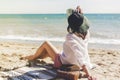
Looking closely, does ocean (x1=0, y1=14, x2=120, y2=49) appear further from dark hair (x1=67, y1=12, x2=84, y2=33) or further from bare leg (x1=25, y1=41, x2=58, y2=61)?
dark hair (x1=67, y1=12, x2=84, y2=33)

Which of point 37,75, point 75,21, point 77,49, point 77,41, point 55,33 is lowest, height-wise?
point 55,33

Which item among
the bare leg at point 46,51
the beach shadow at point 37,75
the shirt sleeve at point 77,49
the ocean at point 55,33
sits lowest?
the ocean at point 55,33

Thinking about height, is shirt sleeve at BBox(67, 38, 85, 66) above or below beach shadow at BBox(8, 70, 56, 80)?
above

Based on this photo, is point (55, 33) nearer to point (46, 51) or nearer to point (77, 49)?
point (46, 51)

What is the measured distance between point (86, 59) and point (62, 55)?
0.48 meters

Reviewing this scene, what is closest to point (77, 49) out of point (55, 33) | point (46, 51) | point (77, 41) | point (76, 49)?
point (76, 49)

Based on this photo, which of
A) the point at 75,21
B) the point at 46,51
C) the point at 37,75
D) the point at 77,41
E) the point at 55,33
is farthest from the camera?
→ the point at 55,33

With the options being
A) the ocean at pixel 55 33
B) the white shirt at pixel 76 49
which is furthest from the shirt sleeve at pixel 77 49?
the ocean at pixel 55 33

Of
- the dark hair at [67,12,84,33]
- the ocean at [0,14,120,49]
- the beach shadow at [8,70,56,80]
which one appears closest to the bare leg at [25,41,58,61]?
the beach shadow at [8,70,56,80]

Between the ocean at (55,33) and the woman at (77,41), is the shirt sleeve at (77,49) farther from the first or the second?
the ocean at (55,33)

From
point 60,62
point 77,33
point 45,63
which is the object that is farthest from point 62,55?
point 45,63

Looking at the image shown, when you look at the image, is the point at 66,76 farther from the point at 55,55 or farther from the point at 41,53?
the point at 41,53

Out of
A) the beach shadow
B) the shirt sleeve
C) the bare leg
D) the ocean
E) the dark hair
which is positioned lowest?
the ocean

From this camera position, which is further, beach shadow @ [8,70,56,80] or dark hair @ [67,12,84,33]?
beach shadow @ [8,70,56,80]
